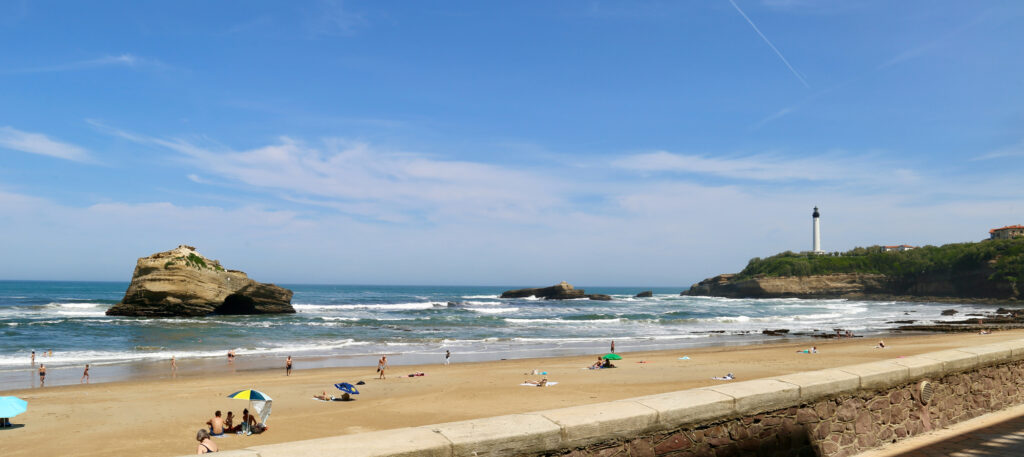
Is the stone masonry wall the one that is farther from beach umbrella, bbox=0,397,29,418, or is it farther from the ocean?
the ocean

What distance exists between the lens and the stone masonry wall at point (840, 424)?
14.6 feet

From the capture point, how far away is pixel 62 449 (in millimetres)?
11102

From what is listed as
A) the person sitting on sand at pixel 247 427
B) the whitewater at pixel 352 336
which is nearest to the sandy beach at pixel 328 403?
the person sitting on sand at pixel 247 427

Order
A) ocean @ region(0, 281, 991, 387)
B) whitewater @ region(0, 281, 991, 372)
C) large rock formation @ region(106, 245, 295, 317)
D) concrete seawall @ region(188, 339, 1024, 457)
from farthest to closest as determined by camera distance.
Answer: large rock formation @ region(106, 245, 295, 317), whitewater @ region(0, 281, 991, 372), ocean @ region(0, 281, 991, 387), concrete seawall @ region(188, 339, 1024, 457)

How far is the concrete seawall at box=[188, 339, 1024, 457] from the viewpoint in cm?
358

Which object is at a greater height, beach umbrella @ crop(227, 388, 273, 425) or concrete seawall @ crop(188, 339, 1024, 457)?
concrete seawall @ crop(188, 339, 1024, 457)

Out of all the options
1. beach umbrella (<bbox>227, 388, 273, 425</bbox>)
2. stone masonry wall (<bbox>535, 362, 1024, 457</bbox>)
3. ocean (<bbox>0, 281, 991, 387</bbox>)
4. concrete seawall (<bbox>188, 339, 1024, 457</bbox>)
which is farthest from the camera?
ocean (<bbox>0, 281, 991, 387</bbox>)

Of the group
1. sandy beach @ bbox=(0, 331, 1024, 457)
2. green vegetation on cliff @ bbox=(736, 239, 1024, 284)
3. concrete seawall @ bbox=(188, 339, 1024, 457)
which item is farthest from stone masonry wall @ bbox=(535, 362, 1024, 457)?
green vegetation on cliff @ bbox=(736, 239, 1024, 284)

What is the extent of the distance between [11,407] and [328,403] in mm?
6419

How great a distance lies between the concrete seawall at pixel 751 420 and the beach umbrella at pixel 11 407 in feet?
40.4

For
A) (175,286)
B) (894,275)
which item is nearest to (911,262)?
(894,275)

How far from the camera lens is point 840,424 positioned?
558cm

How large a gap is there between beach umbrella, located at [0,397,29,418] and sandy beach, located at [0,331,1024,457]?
521mm

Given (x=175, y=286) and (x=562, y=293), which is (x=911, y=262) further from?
(x=175, y=286)
